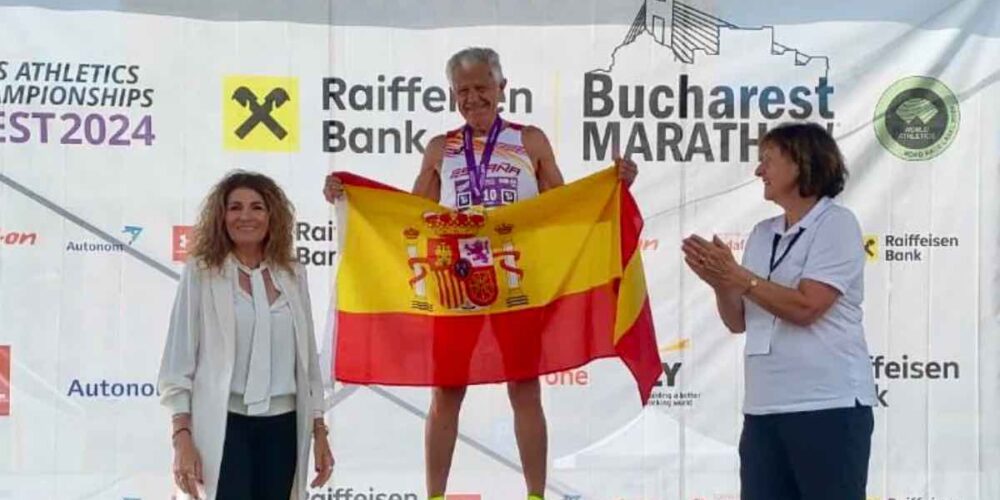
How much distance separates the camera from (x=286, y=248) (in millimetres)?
2885

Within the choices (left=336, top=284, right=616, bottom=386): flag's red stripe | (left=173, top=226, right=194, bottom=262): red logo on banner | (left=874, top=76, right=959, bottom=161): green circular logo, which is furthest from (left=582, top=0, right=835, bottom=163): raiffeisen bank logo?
(left=173, top=226, right=194, bottom=262): red logo on banner

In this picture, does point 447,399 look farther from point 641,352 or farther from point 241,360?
point 241,360

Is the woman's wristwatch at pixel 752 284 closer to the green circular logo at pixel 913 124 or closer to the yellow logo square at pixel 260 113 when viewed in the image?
the green circular logo at pixel 913 124

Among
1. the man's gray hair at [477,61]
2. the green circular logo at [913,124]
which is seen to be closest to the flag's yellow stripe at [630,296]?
the man's gray hair at [477,61]

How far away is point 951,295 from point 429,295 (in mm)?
2064

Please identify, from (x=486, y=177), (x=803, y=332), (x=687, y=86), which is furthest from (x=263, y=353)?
(x=687, y=86)

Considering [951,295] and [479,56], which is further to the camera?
[951,295]

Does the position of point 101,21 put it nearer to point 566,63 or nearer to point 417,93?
point 417,93

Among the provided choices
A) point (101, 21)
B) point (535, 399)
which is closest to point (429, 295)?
point (535, 399)

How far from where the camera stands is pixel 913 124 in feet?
14.2

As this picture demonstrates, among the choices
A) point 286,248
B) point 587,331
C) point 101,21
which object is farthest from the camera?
point 101,21

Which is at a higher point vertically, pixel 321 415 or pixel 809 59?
pixel 809 59

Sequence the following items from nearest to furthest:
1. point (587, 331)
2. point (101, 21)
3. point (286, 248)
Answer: point (286, 248) → point (587, 331) → point (101, 21)

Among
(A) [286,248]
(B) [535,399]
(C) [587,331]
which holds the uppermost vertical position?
(A) [286,248]
